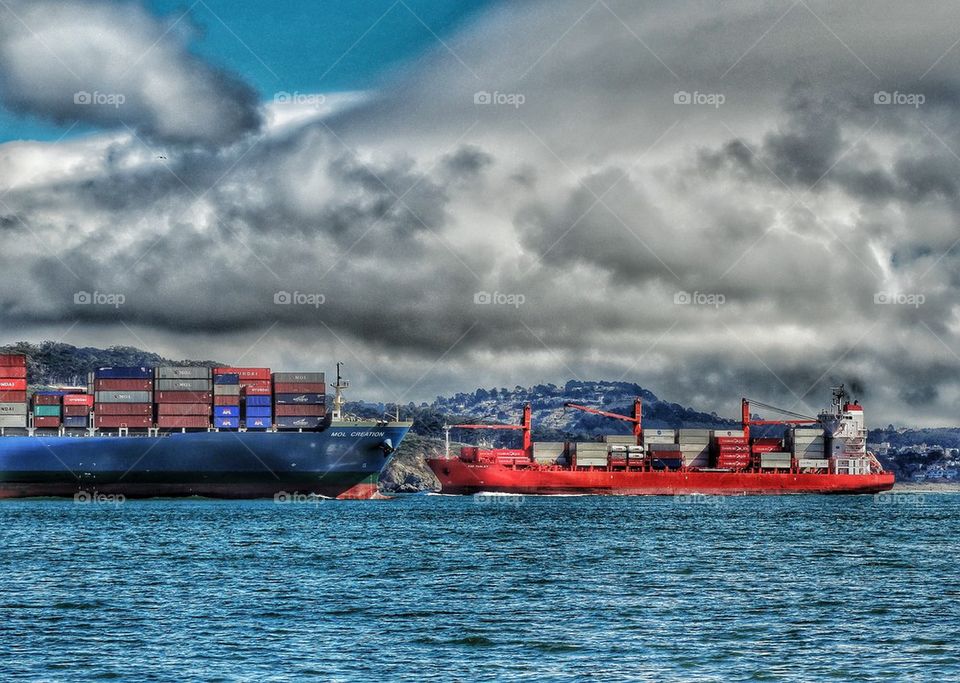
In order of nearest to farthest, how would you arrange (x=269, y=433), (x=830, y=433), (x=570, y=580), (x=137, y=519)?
(x=570, y=580), (x=137, y=519), (x=269, y=433), (x=830, y=433)

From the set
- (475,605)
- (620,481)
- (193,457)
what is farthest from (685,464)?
(475,605)

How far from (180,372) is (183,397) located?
2.39 meters

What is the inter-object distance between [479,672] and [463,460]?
357 feet

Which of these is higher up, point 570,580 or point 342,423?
point 342,423

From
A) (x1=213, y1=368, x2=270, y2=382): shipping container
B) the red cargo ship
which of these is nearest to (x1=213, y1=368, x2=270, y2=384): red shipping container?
(x1=213, y1=368, x2=270, y2=382): shipping container

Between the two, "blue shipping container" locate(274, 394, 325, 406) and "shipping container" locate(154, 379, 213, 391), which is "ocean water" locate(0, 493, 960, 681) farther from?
"blue shipping container" locate(274, 394, 325, 406)

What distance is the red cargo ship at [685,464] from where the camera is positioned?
5108 inches

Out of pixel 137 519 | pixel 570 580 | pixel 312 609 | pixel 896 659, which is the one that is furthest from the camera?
pixel 137 519

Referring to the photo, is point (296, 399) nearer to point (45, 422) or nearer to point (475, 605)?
point (45, 422)

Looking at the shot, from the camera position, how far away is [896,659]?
26078mm

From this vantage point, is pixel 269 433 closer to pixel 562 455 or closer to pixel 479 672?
pixel 562 455

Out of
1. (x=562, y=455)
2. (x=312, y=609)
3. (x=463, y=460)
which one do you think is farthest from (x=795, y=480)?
(x=312, y=609)

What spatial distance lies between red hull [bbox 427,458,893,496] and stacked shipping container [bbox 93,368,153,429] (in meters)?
38.5

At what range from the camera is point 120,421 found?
10381cm
